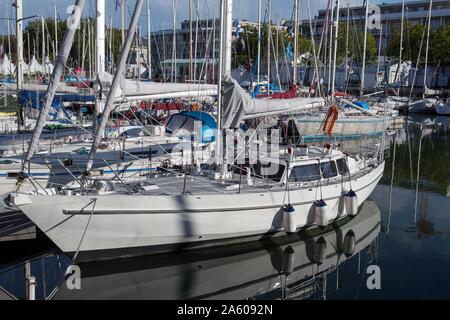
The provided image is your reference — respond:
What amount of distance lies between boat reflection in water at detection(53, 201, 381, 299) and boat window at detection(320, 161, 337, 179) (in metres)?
1.94

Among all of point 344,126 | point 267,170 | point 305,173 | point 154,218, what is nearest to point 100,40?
point 267,170

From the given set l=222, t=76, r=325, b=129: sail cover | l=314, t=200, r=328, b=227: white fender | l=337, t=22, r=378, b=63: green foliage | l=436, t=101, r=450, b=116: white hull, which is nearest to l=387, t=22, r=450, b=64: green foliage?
l=337, t=22, r=378, b=63: green foliage

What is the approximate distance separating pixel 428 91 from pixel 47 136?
56.8 meters

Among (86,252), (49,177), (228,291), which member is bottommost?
(228,291)

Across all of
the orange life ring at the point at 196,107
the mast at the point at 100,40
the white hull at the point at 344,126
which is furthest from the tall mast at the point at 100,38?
the white hull at the point at 344,126

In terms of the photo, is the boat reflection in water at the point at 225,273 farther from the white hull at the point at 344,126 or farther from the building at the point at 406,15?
the building at the point at 406,15

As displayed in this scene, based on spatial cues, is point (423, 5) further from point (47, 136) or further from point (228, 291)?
point (228, 291)

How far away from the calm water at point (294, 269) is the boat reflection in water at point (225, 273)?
0.07ft

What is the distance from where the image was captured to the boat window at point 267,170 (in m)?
13.4

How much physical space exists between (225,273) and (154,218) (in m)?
2.12

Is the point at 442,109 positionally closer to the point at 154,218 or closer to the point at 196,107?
the point at 196,107

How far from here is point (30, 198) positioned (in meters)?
10.4

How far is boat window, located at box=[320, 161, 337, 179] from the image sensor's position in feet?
Result: 47.1

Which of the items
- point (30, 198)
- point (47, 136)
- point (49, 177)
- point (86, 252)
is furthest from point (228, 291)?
point (47, 136)
